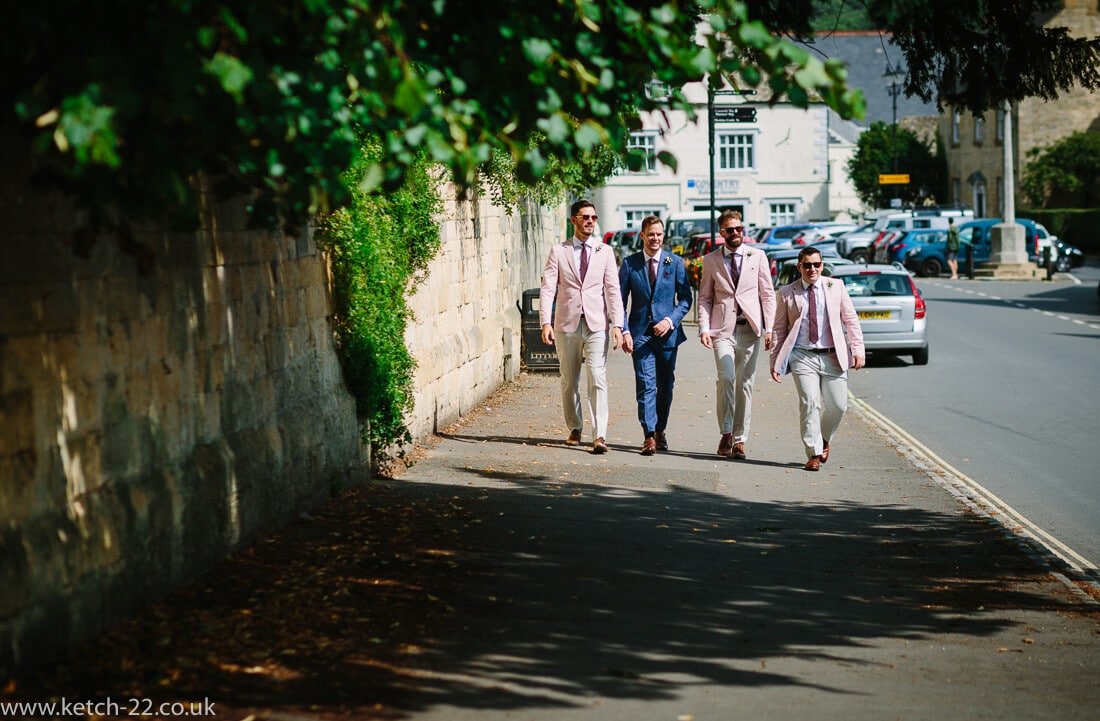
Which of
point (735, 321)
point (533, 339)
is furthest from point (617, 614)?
point (533, 339)

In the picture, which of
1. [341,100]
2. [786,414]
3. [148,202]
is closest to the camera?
[148,202]

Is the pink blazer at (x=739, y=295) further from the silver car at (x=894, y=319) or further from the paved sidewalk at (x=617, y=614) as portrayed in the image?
the silver car at (x=894, y=319)

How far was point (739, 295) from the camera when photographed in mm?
11820

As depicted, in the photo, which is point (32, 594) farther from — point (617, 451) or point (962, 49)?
point (617, 451)

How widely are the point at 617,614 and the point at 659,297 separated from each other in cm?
551

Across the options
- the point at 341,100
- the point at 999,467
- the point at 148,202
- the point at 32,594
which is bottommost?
the point at 999,467

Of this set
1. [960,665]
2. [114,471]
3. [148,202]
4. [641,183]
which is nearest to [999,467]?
[960,665]

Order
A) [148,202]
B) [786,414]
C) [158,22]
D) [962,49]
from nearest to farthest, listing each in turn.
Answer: [158,22], [148,202], [962,49], [786,414]

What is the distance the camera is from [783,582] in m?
7.55

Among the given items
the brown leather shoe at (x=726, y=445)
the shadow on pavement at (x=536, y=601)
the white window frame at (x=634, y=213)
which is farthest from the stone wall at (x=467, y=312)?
the white window frame at (x=634, y=213)

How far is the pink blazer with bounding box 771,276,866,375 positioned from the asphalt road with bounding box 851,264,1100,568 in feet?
4.77

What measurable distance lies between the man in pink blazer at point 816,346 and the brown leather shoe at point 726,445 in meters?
0.76

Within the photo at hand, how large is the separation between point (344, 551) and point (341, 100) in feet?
11.3

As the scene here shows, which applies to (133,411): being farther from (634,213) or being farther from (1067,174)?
(634,213)
